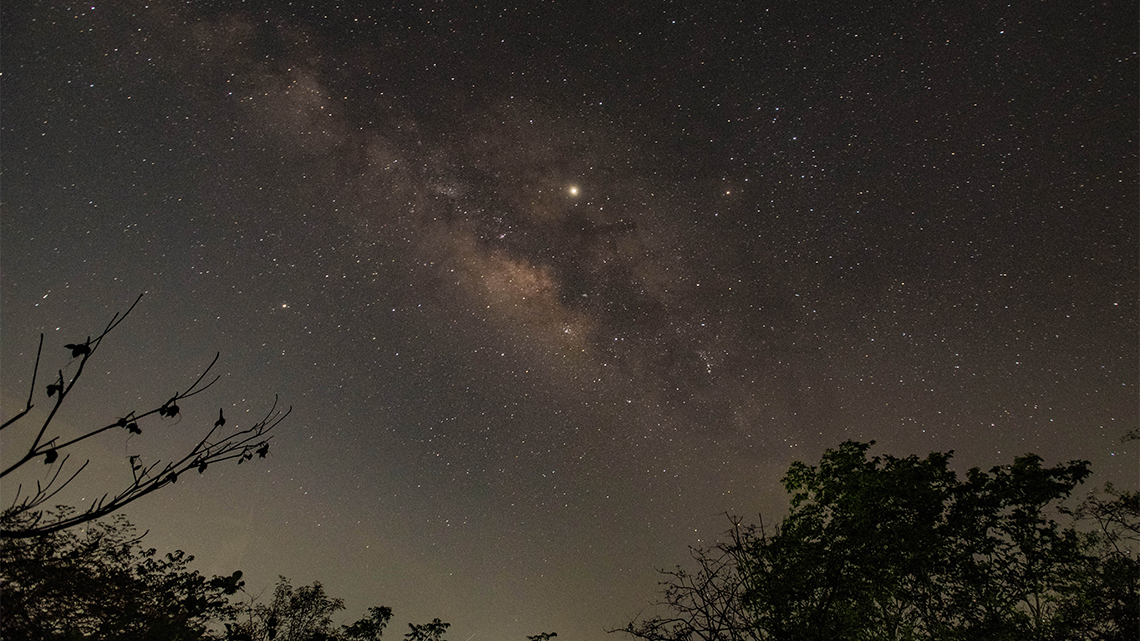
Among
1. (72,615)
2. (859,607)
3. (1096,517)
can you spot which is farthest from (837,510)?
(72,615)

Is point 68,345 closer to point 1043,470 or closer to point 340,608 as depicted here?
point 1043,470

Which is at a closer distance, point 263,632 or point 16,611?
point 16,611

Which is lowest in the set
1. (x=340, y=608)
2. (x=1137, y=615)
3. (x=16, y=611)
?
(x=16, y=611)

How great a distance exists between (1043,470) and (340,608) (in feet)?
73.8

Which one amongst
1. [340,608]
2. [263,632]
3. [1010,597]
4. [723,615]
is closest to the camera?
[723,615]

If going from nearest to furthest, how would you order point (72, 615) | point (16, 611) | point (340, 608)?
1. point (16, 611)
2. point (72, 615)
3. point (340, 608)

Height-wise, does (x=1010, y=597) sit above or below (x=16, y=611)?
above

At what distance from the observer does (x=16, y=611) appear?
5.10 feet

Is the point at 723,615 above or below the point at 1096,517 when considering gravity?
below

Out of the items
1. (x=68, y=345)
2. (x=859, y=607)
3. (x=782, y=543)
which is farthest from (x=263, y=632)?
(x=68, y=345)

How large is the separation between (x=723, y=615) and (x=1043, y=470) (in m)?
8.92

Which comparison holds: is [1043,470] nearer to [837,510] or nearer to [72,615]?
[837,510]

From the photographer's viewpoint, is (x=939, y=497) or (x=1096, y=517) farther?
(x=1096, y=517)

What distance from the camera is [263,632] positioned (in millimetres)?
17109
